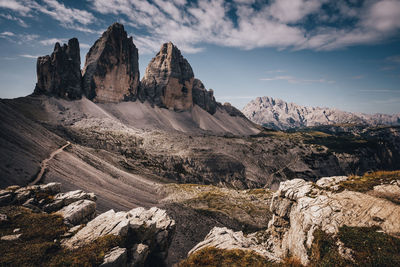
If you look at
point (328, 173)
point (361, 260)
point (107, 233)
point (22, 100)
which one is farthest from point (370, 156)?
point (22, 100)

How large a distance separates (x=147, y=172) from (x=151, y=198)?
19850 mm

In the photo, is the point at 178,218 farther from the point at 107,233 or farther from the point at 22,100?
the point at 22,100

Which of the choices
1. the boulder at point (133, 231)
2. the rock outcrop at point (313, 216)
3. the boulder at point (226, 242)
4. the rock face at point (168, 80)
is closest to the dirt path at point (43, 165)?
the boulder at point (133, 231)

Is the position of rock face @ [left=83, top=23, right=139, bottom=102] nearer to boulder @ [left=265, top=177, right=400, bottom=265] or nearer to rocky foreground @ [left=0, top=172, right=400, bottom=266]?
rocky foreground @ [left=0, top=172, right=400, bottom=266]

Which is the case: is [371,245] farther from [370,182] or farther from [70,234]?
[70,234]

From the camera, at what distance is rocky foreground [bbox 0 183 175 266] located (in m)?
12.1

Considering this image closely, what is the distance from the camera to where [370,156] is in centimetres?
12669

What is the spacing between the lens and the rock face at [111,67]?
133m

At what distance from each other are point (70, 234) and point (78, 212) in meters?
4.26

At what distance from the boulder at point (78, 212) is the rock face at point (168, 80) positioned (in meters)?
155

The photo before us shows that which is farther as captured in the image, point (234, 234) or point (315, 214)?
point (234, 234)

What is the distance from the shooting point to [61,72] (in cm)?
11906

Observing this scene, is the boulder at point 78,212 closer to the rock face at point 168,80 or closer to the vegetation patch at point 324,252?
the vegetation patch at point 324,252

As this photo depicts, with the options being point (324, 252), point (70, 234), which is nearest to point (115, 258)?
point (70, 234)
